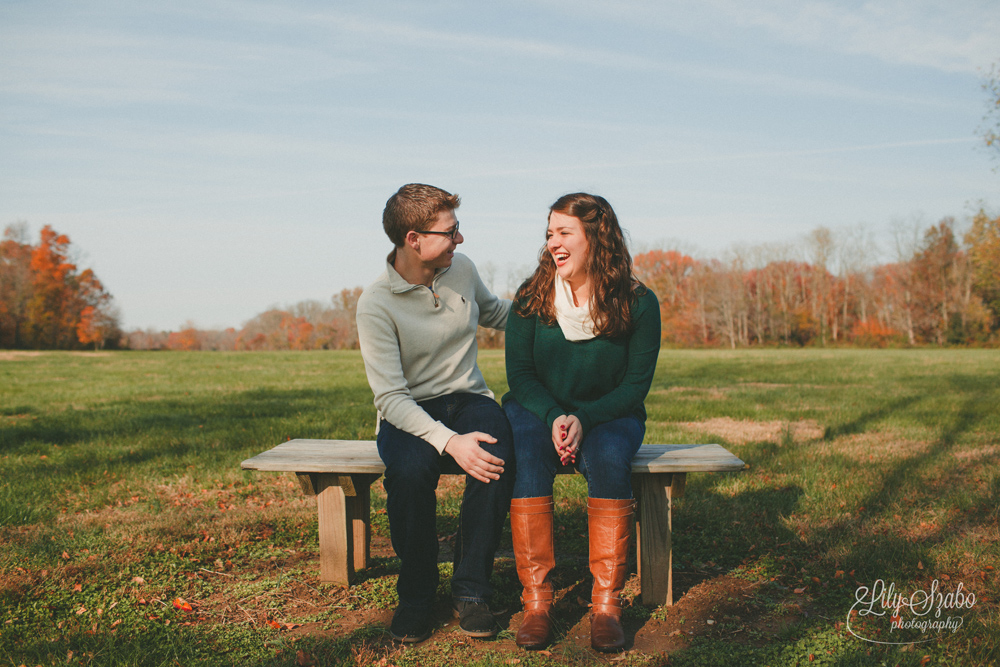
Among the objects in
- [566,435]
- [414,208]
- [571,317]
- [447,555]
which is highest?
[414,208]

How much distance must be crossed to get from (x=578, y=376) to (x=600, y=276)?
0.50 m

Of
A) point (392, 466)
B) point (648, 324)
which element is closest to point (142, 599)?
point (392, 466)

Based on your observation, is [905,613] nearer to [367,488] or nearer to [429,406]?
[429,406]

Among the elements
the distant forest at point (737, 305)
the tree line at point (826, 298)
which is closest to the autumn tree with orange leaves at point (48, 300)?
the distant forest at point (737, 305)

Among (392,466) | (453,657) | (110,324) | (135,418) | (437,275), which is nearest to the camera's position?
(453,657)

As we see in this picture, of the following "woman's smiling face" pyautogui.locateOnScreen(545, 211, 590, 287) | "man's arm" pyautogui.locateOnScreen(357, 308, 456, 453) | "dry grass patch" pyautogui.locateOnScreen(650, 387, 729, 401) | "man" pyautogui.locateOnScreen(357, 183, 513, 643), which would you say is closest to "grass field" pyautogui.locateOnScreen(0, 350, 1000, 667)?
"man" pyautogui.locateOnScreen(357, 183, 513, 643)

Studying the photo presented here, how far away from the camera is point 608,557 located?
2877 mm

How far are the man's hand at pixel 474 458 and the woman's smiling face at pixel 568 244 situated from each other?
95 centimetres

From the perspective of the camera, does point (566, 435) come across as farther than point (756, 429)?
No

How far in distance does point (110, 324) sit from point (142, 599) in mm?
64535

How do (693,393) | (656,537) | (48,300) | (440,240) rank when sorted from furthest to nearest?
1. (48,300)
2. (693,393)
3. (440,240)
4. (656,537)

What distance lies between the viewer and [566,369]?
3.33 meters

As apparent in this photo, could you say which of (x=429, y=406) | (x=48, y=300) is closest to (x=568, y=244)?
(x=429, y=406)

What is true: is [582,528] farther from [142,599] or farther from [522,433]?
[142,599]
